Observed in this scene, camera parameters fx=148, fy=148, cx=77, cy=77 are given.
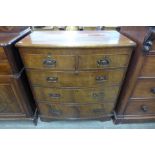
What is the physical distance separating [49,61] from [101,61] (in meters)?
0.40

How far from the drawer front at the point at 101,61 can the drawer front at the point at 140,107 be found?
491 mm

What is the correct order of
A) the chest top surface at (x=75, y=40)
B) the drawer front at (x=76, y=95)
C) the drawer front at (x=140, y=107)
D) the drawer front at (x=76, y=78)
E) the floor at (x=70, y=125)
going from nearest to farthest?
the chest top surface at (x=75, y=40) < the drawer front at (x=76, y=78) < the drawer front at (x=76, y=95) < the drawer front at (x=140, y=107) < the floor at (x=70, y=125)

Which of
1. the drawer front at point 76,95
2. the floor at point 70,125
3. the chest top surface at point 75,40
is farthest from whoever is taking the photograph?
the floor at point 70,125

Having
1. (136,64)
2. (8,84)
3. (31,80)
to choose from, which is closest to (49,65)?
(31,80)

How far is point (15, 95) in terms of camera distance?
134 centimetres

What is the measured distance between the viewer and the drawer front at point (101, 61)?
1.12m

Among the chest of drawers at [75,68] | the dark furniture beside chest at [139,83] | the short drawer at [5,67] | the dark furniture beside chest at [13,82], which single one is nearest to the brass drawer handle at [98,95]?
Answer: the chest of drawers at [75,68]

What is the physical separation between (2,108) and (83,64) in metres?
0.93

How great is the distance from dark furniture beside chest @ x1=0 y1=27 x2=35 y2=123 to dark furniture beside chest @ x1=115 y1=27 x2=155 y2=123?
3.04 ft

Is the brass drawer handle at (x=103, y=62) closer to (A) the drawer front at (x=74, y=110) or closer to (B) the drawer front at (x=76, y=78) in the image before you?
(B) the drawer front at (x=76, y=78)

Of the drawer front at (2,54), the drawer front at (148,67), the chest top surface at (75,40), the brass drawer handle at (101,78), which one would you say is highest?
the chest top surface at (75,40)

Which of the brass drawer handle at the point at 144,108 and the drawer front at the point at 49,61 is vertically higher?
the drawer front at the point at 49,61

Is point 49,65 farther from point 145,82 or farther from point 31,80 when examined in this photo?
point 145,82

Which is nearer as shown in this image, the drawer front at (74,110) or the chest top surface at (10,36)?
the chest top surface at (10,36)
